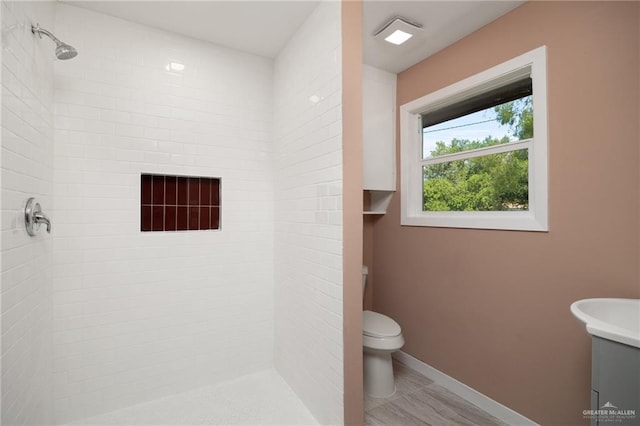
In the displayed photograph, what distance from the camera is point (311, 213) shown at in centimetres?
191

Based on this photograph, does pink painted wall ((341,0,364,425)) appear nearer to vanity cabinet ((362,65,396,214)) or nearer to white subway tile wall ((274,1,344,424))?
white subway tile wall ((274,1,344,424))

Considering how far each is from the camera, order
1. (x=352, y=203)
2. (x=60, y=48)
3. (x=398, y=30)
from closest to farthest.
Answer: (x=60, y=48)
(x=352, y=203)
(x=398, y=30)

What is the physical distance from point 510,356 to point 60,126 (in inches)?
121

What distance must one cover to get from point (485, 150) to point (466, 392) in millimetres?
1700

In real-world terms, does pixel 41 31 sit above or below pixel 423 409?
above

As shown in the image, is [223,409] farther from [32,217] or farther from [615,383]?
[615,383]

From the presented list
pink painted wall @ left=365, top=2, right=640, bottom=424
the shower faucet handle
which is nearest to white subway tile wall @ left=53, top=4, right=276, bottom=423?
the shower faucet handle

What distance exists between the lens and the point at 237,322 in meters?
2.31

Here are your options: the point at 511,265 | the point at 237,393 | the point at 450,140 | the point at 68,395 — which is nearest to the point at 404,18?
the point at 450,140

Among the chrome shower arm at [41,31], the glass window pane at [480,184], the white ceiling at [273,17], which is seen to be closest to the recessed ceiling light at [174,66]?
the white ceiling at [273,17]

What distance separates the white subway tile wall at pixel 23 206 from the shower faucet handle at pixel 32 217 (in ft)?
0.10

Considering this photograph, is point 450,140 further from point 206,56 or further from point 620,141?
point 206,56

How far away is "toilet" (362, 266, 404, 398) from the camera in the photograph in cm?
A: 203

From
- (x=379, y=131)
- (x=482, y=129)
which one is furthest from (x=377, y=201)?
(x=482, y=129)
